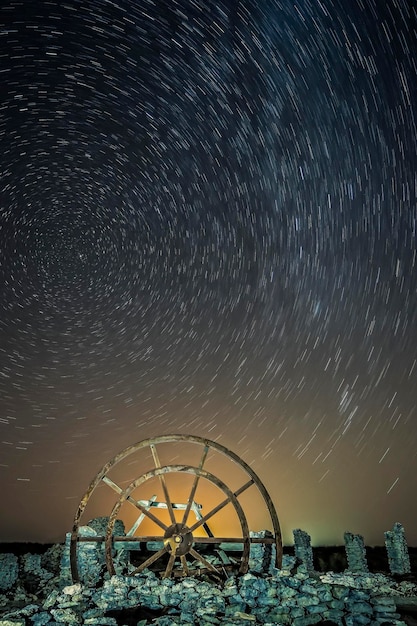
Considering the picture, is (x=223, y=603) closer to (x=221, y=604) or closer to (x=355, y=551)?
(x=221, y=604)

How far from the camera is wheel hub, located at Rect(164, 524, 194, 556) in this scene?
15.4m

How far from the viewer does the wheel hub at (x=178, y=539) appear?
15383mm

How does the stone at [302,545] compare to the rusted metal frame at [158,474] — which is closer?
the rusted metal frame at [158,474]

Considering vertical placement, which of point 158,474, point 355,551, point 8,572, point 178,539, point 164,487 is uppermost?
point 158,474

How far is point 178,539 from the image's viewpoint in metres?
15.4

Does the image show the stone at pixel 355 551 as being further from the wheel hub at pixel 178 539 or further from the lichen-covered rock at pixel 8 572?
the lichen-covered rock at pixel 8 572

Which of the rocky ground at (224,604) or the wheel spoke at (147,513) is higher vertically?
the wheel spoke at (147,513)

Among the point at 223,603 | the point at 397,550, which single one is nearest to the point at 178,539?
the point at 223,603

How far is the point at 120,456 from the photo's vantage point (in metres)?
15.8

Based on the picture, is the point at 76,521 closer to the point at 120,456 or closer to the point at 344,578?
the point at 120,456

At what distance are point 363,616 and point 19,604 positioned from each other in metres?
14.5

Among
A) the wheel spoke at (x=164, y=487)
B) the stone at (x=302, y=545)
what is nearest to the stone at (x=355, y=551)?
the stone at (x=302, y=545)

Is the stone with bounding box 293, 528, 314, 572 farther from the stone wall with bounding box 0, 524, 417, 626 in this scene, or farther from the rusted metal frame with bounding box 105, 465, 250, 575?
the rusted metal frame with bounding box 105, 465, 250, 575

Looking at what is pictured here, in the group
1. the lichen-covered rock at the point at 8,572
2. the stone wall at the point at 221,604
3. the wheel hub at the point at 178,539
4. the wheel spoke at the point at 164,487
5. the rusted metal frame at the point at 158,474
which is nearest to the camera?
the stone wall at the point at 221,604
